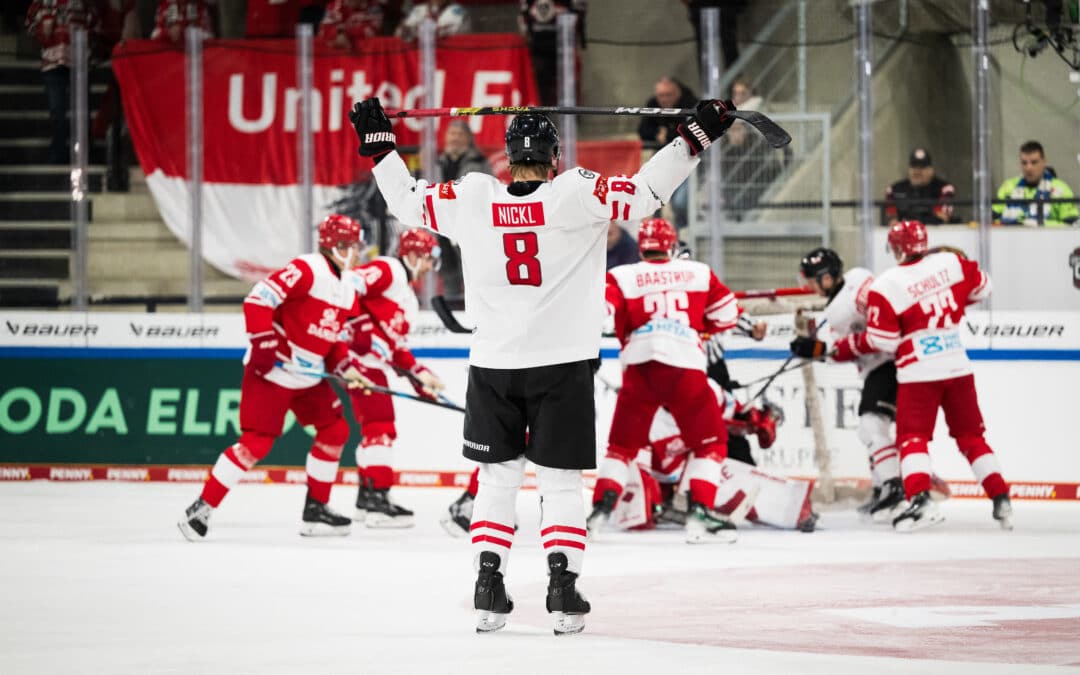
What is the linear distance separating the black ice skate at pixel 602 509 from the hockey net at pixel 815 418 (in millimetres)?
1557

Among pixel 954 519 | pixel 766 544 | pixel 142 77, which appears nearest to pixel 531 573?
pixel 766 544

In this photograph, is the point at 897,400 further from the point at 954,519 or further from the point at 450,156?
the point at 450,156

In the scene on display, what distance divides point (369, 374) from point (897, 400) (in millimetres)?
2653

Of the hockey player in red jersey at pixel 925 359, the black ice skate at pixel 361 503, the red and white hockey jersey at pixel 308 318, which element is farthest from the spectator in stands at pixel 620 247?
the red and white hockey jersey at pixel 308 318

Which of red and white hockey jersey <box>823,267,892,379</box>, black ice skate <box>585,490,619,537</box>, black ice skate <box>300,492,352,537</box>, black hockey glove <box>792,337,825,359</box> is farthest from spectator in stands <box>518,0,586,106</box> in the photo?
black ice skate <box>300,492,352,537</box>

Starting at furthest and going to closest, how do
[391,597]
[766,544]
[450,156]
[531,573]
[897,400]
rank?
[450,156] < [897,400] < [766,544] < [531,573] < [391,597]

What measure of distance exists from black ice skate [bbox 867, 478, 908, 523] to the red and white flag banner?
3.67 metres

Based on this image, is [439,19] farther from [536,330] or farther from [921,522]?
[536,330]

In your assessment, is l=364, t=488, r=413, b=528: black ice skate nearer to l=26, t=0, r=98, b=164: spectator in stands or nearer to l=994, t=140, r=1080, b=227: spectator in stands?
l=26, t=0, r=98, b=164: spectator in stands

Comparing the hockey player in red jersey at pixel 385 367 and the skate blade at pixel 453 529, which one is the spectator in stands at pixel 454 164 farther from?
the skate blade at pixel 453 529

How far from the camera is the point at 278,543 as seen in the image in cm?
742

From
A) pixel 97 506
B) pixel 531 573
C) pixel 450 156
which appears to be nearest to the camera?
pixel 531 573

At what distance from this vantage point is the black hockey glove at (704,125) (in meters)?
4.83

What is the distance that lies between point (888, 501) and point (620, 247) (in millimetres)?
2844
